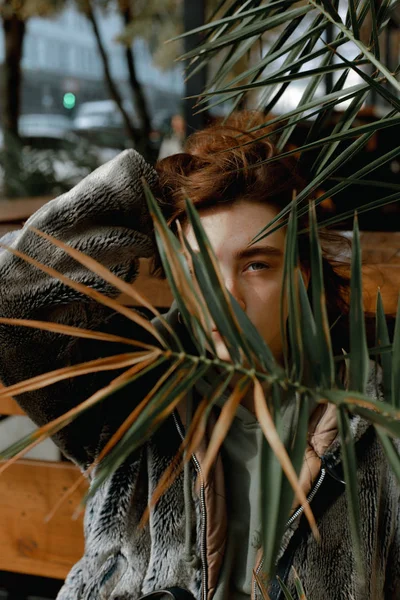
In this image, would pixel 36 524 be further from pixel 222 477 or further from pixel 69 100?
pixel 69 100

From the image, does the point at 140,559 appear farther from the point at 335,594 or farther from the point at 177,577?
the point at 335,594

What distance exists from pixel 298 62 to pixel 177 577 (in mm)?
843

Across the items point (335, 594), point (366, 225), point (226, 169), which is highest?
point (226, 169)

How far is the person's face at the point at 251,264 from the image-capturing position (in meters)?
1.07

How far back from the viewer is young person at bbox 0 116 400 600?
109 centimetres

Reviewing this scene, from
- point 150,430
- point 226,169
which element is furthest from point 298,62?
point 150,430


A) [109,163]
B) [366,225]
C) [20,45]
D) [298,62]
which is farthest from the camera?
[20,45]

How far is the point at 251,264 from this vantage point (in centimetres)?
110

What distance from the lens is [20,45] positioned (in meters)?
7.08

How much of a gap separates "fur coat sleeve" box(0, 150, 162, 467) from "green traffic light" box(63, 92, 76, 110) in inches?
353

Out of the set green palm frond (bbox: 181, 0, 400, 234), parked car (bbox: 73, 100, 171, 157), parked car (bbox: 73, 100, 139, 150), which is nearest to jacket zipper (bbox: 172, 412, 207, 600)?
green palm frond (bbox: 181, 0, 400, 234)

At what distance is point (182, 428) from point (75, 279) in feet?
1.00

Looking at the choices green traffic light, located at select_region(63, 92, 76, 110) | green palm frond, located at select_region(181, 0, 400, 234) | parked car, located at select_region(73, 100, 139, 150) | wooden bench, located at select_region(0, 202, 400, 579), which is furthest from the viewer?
green traffic light, located at select_region(63, 92, 76, 110)

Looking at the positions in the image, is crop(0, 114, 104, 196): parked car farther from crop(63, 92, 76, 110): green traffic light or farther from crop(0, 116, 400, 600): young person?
crop(0, 116, 400, 600): young person
